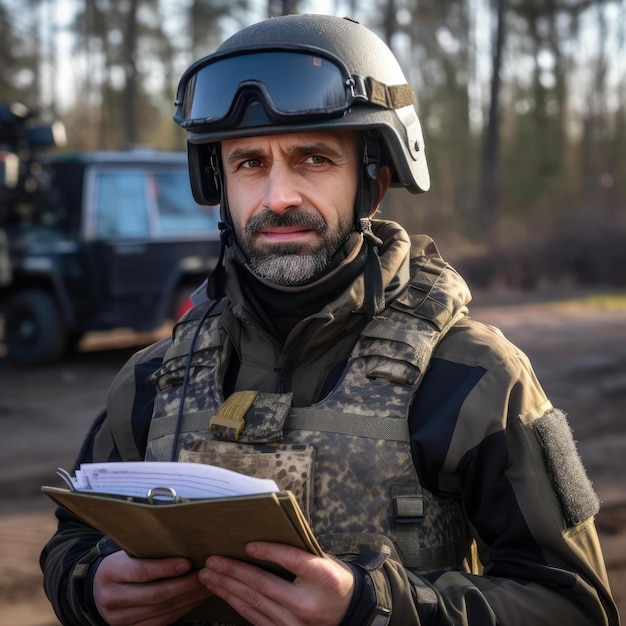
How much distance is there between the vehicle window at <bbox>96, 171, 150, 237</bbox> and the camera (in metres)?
9.48

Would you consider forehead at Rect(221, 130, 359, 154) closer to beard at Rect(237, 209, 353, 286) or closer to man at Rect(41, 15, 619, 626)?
man at Rect(41, 15, 619, 626)

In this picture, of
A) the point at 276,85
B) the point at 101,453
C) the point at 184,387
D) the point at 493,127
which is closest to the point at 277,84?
the point at 276,85

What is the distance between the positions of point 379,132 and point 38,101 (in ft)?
92.5

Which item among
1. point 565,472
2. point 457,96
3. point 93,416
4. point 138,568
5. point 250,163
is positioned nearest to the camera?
point 138,568

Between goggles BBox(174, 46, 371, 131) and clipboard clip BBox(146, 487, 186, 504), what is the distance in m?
0.92

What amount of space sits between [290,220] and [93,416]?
598 centimetres

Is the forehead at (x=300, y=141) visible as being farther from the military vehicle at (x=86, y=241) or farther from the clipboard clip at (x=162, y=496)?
the military vehicle at (x=86, y=241)

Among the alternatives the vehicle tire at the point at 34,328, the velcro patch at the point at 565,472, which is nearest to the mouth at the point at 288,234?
the velcro patch at the point at 565,472

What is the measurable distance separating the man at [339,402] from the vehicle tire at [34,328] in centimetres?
730

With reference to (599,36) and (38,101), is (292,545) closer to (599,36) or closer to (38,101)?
(38,101)

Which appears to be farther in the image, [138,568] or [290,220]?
[290,220]

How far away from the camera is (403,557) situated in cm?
193

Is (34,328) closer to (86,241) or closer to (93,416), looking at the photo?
(86,241)

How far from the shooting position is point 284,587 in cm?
169
